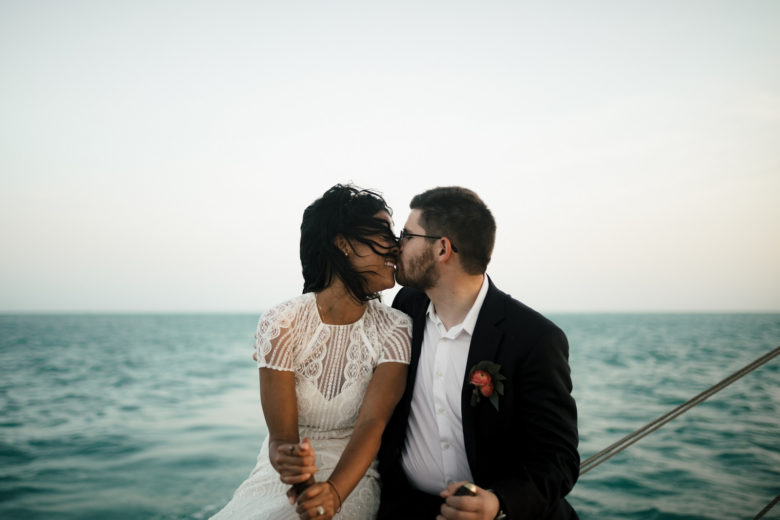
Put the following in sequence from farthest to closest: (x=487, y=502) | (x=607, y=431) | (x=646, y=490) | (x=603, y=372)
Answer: (x=603, y=372), (x=607, y=431), (x=646, y=490), (x=487, y=502)

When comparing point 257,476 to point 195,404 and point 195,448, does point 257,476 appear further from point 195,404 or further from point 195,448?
point 195,404

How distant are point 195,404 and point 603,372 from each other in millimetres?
15950

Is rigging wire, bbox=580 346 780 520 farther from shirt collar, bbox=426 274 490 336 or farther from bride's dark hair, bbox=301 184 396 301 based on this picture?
bride's dark hair, bbox=301 184 396 301

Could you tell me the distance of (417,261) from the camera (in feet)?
10.5

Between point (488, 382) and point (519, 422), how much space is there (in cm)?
29

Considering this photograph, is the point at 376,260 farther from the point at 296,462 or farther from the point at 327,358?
the point at 296,462

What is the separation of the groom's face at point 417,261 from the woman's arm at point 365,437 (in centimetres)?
51

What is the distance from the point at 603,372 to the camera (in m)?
22.5

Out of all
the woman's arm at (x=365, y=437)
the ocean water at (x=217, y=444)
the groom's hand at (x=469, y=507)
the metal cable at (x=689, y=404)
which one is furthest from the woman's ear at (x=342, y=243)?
the ocean water at (x=217, y=444)

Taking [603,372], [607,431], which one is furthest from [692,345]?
[607,431]

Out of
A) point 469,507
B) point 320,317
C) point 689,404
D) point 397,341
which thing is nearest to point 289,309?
point 320,317

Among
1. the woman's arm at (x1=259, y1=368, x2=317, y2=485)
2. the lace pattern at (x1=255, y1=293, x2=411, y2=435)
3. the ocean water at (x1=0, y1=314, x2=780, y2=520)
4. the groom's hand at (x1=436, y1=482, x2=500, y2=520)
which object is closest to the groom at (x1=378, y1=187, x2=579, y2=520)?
the groom's hand at (x1=436, y1=482, x2=500, y2=520)

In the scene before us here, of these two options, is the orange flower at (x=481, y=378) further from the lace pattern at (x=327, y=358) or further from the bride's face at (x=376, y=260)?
the bride's face at (x=376, y=260)

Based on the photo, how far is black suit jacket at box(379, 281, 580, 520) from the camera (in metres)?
2.63
